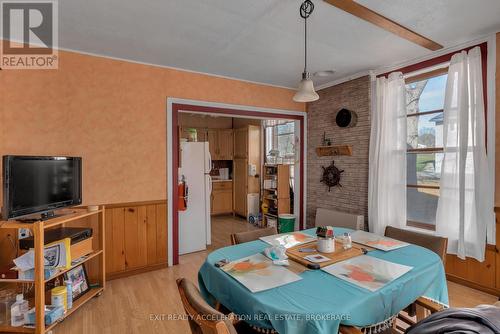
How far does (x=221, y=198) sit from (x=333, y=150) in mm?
3269

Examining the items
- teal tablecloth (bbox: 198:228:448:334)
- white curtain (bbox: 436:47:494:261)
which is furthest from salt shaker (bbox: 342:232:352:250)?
white curtain (bbox: 436:47:494:261)

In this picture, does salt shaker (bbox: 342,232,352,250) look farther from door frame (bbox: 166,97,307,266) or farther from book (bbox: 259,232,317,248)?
door frame (bbox: 166,97,307,266)

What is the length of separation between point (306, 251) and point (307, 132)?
2998 mm

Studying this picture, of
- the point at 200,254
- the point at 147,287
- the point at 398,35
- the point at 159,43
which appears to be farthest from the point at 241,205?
the point at 398,35

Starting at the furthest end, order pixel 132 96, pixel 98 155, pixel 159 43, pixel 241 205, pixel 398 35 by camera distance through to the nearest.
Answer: pixel 241 205
pixel 132 96
pixel 98 155
pixel 159 43
pixel 398 35

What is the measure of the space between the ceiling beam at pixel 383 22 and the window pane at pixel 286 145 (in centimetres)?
286

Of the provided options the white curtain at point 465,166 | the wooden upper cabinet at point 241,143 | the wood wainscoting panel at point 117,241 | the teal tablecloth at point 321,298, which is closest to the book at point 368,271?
the teal tablecloth at point 321,298

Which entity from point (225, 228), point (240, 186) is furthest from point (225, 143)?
point (225, 228)

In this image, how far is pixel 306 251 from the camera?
5.68ft

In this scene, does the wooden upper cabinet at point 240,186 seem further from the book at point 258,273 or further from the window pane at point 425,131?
the book at point 258,273

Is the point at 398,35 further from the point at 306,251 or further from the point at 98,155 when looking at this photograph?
the point at 98,155

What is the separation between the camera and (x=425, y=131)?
3006 mm

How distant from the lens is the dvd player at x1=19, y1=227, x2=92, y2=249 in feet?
6.68

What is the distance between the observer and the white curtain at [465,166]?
8.05ft
